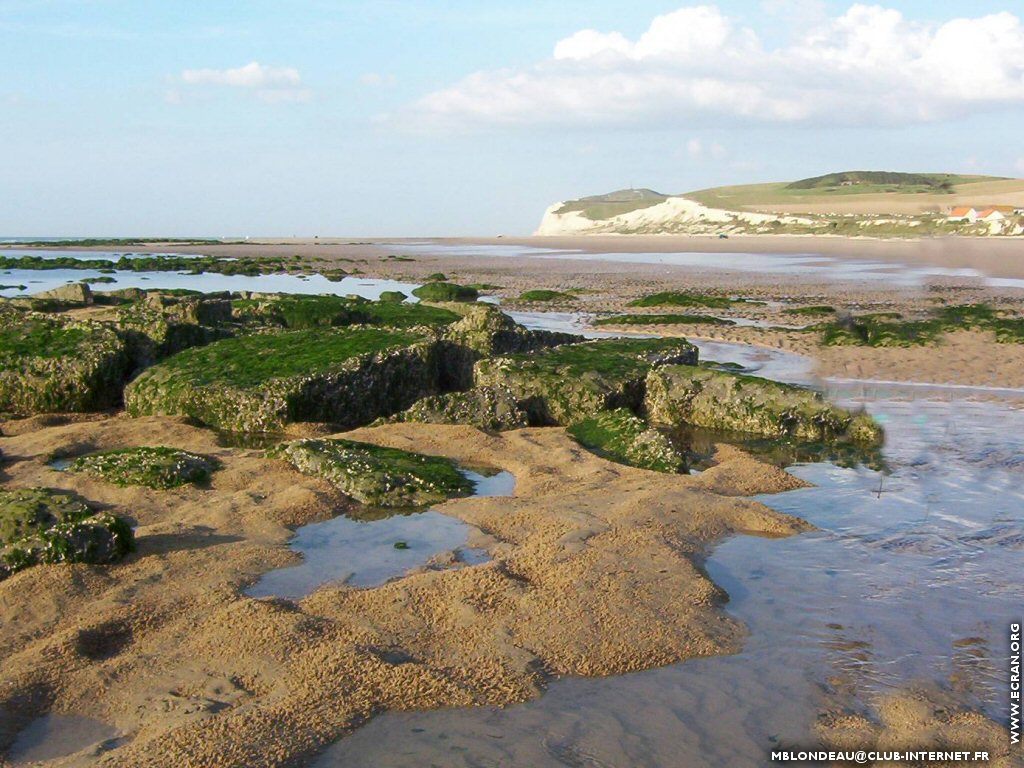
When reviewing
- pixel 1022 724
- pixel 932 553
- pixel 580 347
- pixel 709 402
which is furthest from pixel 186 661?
pixel 580 347

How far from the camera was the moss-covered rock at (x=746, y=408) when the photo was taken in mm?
9742

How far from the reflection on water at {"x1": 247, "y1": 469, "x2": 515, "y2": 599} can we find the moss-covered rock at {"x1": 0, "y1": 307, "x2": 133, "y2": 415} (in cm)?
558

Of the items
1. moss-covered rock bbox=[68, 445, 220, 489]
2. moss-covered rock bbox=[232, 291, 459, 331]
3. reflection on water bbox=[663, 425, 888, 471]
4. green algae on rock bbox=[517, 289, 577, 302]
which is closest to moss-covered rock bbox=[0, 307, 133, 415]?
moss-covered rock bbox=[68, 445, 220, 489]

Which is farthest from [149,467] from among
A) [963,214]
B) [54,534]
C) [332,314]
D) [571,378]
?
[963,214]

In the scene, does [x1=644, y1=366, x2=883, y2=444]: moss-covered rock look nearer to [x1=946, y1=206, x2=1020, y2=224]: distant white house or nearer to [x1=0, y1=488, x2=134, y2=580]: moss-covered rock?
[x1=0, y1=488, x2=134, y2=580]: moss-covered rock

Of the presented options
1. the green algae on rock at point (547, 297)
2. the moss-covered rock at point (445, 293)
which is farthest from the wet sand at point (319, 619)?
the moss-covered rock at point (445, 293)

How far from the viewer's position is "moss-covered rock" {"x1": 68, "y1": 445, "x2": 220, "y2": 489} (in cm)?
759

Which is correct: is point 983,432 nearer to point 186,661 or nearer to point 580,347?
point 580,347

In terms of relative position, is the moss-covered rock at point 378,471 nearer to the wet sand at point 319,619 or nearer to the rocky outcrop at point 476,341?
the wet sand at point 319,619

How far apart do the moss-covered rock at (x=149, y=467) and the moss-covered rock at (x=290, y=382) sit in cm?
196

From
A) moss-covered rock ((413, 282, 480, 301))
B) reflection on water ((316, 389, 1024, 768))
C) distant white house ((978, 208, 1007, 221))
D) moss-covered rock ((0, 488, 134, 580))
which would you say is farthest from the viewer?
distant white house ((978, 208, 1007, 221))

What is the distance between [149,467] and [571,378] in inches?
186

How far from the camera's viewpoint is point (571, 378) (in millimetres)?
10516

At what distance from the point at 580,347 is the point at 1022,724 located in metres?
8.30
